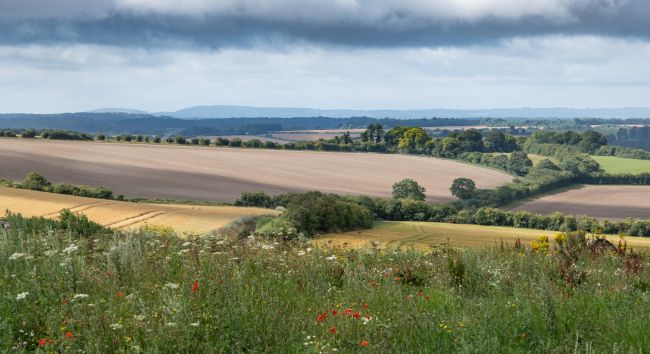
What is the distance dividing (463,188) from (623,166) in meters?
54.0

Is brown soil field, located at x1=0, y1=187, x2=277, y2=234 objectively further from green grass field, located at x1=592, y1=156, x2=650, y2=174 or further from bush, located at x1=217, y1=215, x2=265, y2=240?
green grass field, located at x1=592, y1=156, x2=650, y2=174

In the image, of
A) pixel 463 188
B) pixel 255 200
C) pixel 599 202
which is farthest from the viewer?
pixel 463 188

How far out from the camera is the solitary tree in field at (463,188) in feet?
320

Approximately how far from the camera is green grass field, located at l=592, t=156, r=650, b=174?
12494cm

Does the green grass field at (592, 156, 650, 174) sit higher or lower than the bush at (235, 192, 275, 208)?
lower

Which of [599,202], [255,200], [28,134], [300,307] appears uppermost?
[300,307]

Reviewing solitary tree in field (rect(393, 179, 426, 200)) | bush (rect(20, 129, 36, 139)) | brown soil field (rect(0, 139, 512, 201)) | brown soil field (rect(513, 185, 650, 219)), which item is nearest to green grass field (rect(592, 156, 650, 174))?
brown soil field (rect(513, 185, 650, 219))

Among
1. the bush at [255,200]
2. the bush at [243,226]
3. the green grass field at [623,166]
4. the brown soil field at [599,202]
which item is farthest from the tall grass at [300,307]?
the green grass field at [623,166]

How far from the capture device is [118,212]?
49062mm

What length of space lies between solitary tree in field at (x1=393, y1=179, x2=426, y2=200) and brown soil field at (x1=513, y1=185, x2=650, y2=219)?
14582mm

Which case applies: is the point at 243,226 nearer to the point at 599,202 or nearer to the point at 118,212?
the point at 118,212

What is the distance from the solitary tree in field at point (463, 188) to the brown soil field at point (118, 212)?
52579mm

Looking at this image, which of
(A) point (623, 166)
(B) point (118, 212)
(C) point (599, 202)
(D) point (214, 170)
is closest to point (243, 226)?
(B) point (118, 212)

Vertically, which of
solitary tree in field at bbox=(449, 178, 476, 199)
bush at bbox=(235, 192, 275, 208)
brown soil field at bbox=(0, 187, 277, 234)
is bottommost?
solitary tree in field at bbox=(449, 178, 476, 199)
